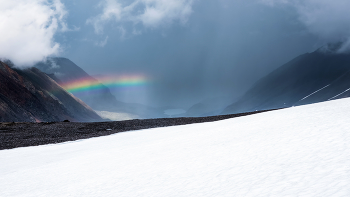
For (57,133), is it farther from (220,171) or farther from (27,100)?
(27,100)

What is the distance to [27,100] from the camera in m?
127

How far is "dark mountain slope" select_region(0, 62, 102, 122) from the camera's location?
342ft

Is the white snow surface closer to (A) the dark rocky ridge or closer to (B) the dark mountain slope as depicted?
(A) the dark rocky ridge

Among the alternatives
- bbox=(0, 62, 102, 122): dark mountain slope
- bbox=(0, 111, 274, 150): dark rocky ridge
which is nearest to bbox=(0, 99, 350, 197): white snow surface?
bbox=(0, 111, 274, 150): dark rocky ridge

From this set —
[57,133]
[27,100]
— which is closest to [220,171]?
[57,133]

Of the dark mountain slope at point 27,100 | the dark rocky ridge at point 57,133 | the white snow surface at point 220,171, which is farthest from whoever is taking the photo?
the dark mountain slope at point 27,100

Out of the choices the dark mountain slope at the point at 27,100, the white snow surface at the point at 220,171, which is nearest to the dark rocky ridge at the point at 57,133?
the white snow surface at the point at 220,171

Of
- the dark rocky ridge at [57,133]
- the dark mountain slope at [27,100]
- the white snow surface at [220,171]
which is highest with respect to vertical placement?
the dark mountain slope at [27,100]

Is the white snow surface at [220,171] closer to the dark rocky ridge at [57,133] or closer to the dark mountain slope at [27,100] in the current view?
the dark rocky ridge at [57,133]

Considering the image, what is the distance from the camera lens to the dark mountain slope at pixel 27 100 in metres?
104

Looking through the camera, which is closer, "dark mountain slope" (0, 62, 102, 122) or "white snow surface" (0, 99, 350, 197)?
"white snow surface" (0, 99, 350, 197)

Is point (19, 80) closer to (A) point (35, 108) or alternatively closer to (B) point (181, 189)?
(A) point (35, 108)

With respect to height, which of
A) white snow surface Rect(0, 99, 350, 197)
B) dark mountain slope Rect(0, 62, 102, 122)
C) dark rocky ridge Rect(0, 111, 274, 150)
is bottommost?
white snow surface Rect(0, 99, 350, 197)

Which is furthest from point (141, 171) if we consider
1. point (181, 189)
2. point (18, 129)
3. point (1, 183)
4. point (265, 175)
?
point (18, 129)
